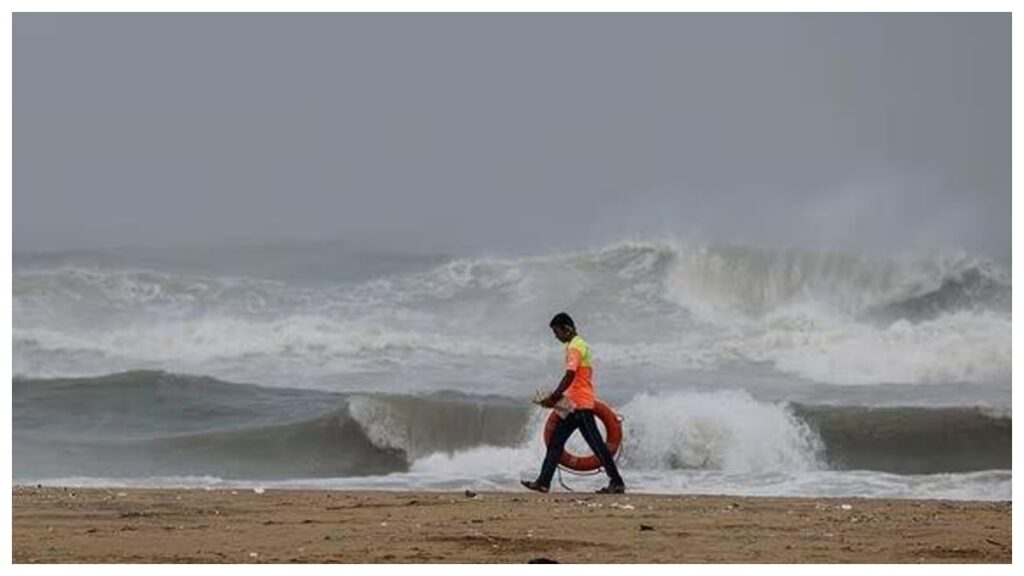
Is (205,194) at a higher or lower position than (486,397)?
higher

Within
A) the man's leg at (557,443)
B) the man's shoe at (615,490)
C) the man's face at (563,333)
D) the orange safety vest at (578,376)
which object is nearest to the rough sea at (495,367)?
the man's leg at (557,443)

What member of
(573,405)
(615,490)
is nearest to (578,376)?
(573,405)

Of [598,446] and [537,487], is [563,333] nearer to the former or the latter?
A: [598,446]

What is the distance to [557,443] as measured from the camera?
34.3 feet

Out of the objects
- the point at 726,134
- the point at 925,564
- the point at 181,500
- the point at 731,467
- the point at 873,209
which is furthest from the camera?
the point at 726,134

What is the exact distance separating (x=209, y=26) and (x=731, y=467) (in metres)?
14.0

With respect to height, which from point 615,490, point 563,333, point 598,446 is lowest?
point 615,490

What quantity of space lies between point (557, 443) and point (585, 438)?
0.51 feet

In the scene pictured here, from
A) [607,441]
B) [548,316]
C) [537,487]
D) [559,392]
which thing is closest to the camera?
[559,392]

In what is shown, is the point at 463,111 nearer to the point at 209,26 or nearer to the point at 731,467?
the point at 209,26

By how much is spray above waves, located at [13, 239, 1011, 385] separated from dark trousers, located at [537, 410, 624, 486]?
22.6ft

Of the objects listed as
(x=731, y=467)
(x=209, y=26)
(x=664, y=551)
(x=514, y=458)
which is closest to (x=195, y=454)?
(x=514, y=458)

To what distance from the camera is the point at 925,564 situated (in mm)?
7750

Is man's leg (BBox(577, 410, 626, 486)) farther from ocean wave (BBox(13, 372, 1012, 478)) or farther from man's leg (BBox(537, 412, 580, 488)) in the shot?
ocean wave (BBox(13, 372, 1012, 478))
